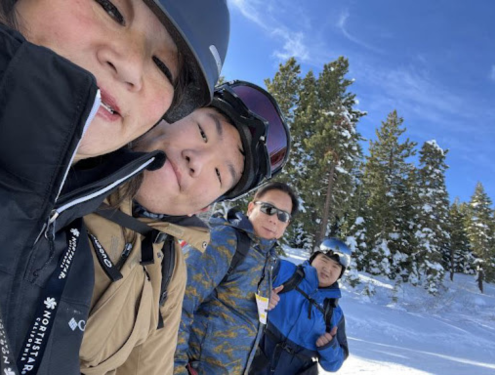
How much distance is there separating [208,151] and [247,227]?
1233 millimetres

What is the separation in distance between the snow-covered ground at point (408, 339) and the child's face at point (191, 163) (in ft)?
23.1

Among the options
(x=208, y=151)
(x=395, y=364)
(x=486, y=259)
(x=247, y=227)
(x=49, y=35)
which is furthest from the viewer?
(x=486, y=259)

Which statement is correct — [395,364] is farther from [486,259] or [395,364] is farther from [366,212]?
[486,259]

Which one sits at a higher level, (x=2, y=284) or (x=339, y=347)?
(x=2, y=284)

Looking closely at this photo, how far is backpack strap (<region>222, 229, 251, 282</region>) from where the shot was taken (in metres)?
2.67

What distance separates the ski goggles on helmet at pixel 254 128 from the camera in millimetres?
2135

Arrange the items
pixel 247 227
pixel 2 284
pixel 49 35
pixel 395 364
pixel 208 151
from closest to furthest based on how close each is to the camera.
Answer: pixel 2 284, pixel 49 35, pixel 208 151, pixel 247 227, pixel 395 364

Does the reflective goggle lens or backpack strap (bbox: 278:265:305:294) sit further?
backpack strap (bbox: 278:265:305:294)

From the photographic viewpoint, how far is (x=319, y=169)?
22453 mm

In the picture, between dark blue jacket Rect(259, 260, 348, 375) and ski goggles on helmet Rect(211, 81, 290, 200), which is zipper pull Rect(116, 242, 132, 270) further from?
dark blue jacket Rect(259, 260, 348, 375)

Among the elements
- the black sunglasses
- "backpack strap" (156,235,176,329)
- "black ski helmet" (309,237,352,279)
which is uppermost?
the black sunglasses

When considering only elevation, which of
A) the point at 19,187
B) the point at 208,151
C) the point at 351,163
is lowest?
the point at 19,187

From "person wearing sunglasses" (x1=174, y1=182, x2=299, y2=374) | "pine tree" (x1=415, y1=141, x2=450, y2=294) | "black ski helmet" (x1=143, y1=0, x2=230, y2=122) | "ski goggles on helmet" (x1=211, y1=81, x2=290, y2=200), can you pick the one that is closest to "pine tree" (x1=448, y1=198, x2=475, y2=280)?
"pine tree" (x1=415, y1=141, x2=450, y2=294)

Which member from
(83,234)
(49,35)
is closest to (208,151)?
(83,234)
